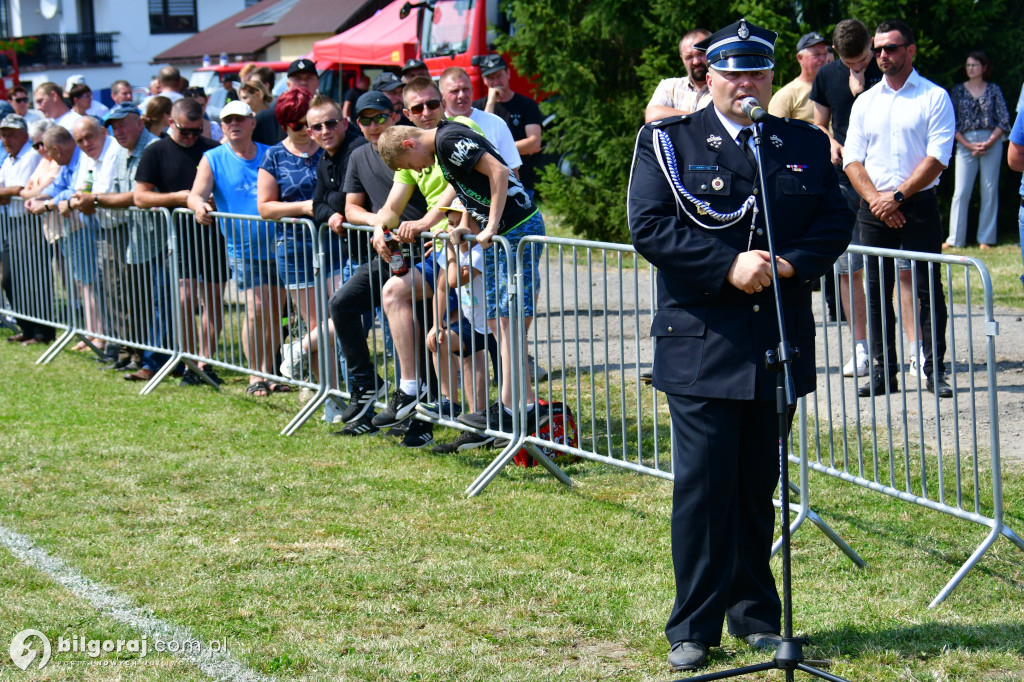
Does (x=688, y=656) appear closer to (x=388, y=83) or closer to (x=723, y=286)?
(x=723, y=286)

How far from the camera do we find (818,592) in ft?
15.6

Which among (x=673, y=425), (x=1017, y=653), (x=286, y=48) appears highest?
(x=286, y=48)

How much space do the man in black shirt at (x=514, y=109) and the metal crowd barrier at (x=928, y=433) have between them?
300cm

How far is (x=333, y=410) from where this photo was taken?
7.87 m

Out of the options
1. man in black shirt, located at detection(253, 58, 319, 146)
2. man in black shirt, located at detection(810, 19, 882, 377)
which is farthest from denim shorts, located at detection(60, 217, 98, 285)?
man in black shirt, located at detection(810, 19, 882, 377)

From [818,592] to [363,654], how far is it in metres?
1.74

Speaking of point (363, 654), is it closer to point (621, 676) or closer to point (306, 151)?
point (621, 676)

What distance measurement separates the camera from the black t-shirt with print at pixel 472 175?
6.34 meters

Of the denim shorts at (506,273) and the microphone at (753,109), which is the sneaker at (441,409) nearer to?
the denim shorts at (506,273)

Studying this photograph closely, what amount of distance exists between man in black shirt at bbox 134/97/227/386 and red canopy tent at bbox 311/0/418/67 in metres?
11.5

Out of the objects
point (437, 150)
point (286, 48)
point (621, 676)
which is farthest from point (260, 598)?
point (286, 48)

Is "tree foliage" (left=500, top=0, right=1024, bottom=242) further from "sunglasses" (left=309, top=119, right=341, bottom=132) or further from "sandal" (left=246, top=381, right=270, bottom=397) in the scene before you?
"sandal" (left=246, top=381, right=270, bottom=397)

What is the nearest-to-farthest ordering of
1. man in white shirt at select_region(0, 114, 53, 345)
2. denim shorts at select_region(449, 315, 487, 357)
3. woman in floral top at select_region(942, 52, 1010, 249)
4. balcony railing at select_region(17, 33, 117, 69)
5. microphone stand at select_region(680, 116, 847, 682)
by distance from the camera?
microphone stand at select_region(680, 116, 847, 682), denim shorts at select_region(449, 315, 487, 357), man in white shirt at select_region(0, 114, 53, 345), woman in floral top at select_region(942, 52, 1010, 249), balcony railing at select_region(17, 33, 117, 69)

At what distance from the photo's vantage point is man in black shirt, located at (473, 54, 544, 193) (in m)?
10.7
